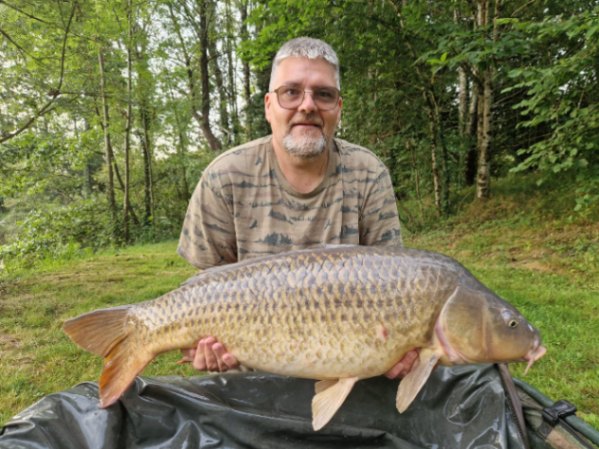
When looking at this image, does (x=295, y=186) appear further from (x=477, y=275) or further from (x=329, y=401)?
(x=477, y=275)

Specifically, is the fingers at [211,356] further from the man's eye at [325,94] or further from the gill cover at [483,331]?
the man's eye at [325,94]

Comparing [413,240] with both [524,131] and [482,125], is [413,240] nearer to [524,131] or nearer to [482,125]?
[482,125]

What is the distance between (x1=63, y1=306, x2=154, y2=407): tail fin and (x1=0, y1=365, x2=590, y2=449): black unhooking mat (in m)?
0.11

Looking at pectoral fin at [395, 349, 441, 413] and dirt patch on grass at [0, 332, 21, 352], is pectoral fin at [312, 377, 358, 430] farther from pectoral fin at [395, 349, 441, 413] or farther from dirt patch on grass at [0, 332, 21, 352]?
dirt patch on grass at [0, 332, 21, 352]

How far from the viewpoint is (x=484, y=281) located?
362cm

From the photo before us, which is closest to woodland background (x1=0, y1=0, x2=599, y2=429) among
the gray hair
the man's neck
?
the man's neck

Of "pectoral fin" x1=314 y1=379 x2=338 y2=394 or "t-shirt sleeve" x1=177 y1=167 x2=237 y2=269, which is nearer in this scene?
"pectoral fin" x1=314 y1=379 x2=338 y2=394

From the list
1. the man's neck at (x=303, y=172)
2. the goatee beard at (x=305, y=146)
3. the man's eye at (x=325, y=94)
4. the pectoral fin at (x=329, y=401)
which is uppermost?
the man's eye at (x=325, y=94)

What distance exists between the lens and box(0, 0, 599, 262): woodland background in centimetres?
375

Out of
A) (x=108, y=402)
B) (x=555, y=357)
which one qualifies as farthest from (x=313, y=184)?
(x=555, y=357)

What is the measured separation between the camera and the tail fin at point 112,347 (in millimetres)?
1167

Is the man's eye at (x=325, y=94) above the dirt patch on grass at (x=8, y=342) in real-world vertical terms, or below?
above

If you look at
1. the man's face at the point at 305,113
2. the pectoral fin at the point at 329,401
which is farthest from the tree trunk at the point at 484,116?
the pectoral fin at the point at 329,401

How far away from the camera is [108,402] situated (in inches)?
46.3
